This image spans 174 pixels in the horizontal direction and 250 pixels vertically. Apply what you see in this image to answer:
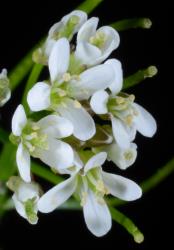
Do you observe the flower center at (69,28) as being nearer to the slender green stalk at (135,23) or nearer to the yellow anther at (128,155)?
the slender green stalk at (135,23)

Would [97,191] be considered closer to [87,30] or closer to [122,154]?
[122,154]

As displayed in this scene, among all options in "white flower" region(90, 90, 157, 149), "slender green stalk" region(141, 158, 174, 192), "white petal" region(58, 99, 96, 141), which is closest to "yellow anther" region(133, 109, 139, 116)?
"white flower" region(90, 90, 157, 149)

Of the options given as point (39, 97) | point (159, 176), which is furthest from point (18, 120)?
point (159, 176)

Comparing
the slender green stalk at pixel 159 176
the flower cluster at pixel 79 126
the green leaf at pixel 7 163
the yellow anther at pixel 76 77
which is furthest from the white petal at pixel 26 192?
the slender green stalk at pixel 159 176

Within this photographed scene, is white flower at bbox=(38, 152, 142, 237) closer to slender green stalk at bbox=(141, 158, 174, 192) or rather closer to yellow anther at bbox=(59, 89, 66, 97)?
yellow anther at bbox=(59, 89, 66, 97)

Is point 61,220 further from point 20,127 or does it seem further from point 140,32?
point 20,127

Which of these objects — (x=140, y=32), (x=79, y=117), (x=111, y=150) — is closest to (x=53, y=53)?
(x=79, y=117)

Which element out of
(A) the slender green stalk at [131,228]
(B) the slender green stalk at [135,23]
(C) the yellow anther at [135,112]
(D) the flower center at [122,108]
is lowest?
(A) the slender green stalk at [131,228]
